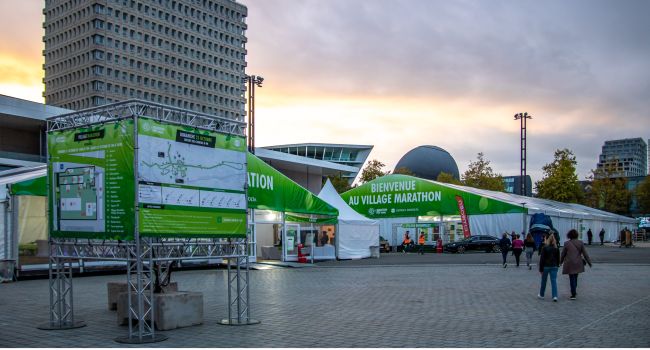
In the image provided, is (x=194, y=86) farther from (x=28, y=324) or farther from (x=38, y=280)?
(x=28, y=324)

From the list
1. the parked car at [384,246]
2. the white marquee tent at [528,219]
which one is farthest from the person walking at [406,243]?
the white marquee tent at [528,219]

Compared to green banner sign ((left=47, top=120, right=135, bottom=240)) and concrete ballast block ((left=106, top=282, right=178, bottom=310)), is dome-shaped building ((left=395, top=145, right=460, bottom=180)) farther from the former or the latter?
green banner sign ((left=47, top=120, right=135, bottom=240))

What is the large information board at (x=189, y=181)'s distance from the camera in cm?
1044

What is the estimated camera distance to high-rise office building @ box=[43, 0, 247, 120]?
13588 centimetres

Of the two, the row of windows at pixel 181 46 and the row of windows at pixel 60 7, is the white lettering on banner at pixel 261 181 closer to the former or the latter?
the row of windows at pixel 181 46

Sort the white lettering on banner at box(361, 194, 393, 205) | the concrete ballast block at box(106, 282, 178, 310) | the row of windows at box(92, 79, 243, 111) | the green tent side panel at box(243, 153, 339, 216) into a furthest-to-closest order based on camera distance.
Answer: the row of windows at box(92, 79, 243, 111) < the white lettering on banner at box(361, 194, 393, 205) < the green tent side panel at box(243, 153, 339, 216) < the concrete ballast block at box(106, 282, 178, 310)

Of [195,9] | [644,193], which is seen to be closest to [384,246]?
[644,193]

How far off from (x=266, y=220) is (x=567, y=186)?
52.8m

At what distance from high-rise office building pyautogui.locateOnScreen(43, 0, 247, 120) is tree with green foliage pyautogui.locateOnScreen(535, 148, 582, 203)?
87.7 meters

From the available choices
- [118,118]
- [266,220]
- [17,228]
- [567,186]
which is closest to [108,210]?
[118,118]

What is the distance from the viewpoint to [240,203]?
40.3ft

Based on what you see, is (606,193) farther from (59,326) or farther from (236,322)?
(59,326)

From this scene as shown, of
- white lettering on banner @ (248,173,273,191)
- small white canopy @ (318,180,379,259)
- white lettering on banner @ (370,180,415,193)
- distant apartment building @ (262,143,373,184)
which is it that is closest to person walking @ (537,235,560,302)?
white lettering on banner @ (248,173,273,191)

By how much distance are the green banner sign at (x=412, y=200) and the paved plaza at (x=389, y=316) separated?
106 feet
